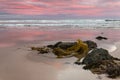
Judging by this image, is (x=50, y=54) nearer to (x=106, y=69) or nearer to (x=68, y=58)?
(x=68, y=58)

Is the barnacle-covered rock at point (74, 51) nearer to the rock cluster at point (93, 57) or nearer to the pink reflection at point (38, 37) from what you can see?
the rock cluster at point (93, 57)

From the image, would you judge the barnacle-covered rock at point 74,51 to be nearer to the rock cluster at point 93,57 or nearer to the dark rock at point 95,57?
the rock cluster at point 93,57

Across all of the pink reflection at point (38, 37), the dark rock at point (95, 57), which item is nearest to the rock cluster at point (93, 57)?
the dark rock at point (95, 57)

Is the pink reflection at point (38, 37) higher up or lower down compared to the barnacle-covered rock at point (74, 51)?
lower down

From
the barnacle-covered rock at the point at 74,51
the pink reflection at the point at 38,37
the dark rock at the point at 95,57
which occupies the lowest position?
the pink reflection at the point at 38,37

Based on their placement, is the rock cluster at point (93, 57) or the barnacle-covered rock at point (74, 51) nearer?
the rock cluster at point (93, 57)

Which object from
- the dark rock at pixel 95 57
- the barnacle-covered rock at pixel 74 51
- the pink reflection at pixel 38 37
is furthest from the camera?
the pink reflection at pixel 38 37

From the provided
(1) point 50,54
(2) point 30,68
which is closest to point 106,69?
(2) point 30,68

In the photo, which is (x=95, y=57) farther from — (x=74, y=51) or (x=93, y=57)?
(x=74, y=51)

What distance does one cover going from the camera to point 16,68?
Result: 10453mm

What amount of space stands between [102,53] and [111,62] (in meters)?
0.88

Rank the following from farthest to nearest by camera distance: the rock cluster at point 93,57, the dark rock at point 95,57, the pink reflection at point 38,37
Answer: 1. the pink reflection at point 38,37
2. the dark rock at point 95,57
3. the rock cluster at point 93,57

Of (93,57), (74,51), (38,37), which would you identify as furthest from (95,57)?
(38,37)

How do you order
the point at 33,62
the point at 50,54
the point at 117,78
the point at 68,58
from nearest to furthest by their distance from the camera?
the point at 117,78 < the point at 33,62 < the point at 68,58 < the point at 50,54
